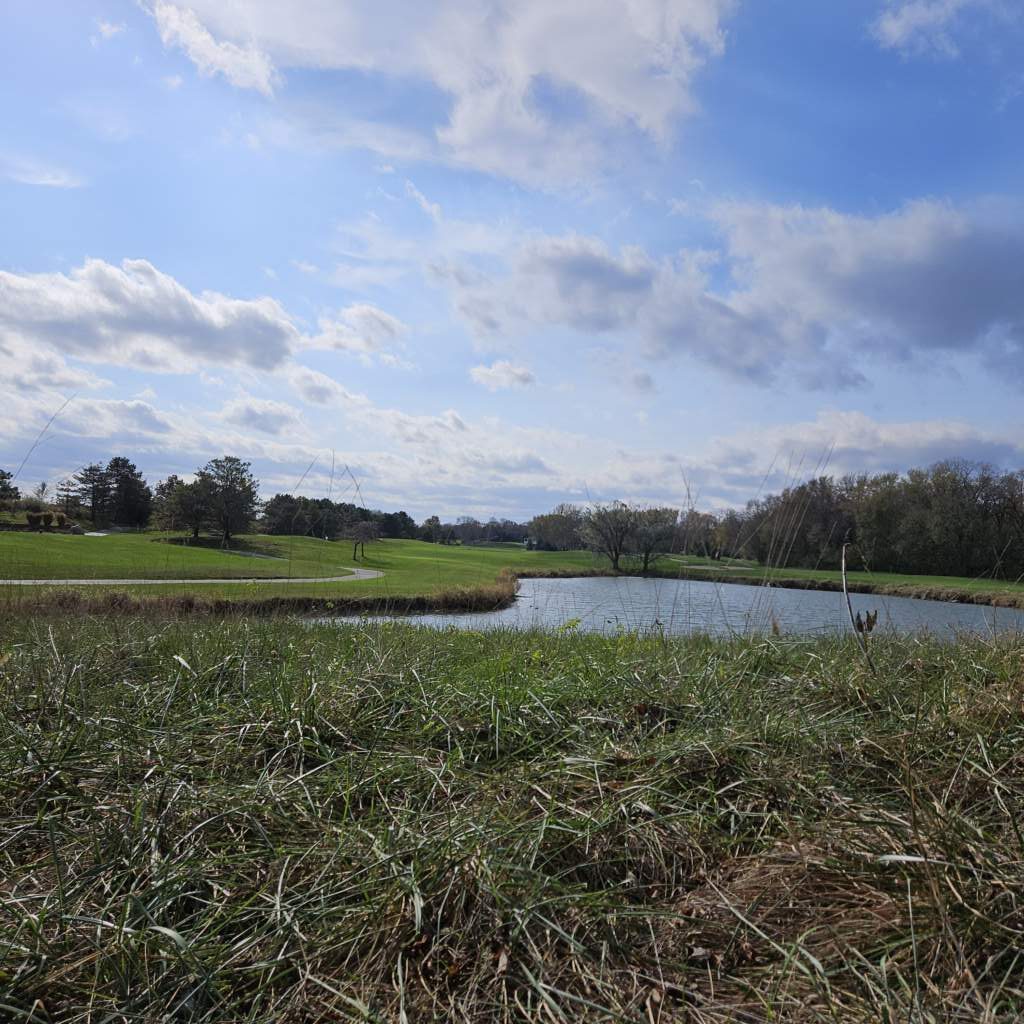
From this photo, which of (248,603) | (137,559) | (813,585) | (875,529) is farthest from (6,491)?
(813,585)

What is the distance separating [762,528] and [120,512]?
144 feet

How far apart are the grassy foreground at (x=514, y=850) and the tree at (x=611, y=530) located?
35.6 metres

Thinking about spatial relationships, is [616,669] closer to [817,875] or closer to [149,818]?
[817,875]

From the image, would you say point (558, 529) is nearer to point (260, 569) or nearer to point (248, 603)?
point (260, 569)

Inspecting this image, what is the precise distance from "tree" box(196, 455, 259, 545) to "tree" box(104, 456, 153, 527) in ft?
15.7

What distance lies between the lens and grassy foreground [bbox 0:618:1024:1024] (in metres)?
1.51

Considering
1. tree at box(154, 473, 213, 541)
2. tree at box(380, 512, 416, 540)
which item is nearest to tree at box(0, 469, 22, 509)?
tree at box(154, 473, 213, 541)

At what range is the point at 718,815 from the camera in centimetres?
209

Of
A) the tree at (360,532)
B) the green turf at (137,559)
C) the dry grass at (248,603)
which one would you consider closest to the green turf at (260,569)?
the green turf at (137,559)

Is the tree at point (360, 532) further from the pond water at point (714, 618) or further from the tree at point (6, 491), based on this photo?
the tree at point (6, 491)

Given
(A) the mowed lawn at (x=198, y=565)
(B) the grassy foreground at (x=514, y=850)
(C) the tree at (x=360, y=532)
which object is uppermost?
(C) the tree at (x=360, y=532)

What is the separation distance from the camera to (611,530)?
41.0 meters

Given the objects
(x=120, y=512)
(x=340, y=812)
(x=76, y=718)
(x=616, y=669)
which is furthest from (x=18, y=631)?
(x=120, y=512)

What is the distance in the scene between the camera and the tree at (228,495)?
74.2 ft
